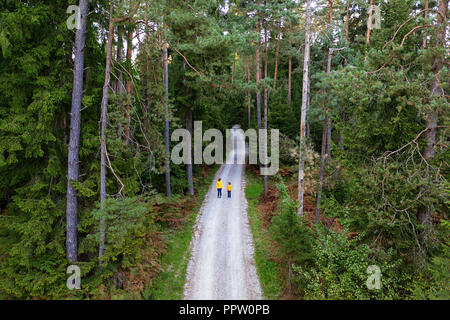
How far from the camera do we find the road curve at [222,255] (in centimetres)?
919

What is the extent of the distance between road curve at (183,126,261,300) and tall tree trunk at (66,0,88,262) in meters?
4.27

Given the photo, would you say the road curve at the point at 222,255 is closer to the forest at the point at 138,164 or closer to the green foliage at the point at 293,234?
the forest at the point at 138,164

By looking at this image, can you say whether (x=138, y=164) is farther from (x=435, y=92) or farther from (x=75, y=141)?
(x=435, y=92)

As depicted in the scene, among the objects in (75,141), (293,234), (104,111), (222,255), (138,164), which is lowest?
(222,255)

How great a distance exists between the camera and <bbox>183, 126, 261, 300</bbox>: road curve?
9.19 m

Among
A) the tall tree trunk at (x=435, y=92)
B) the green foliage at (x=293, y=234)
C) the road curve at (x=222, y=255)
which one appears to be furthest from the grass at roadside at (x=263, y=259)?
the tall tree trunk at (x=435, y=92)

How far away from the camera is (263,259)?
36.5ft

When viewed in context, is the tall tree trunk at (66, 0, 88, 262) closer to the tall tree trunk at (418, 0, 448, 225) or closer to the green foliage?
the green foliage

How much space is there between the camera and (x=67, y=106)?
28.8 ft

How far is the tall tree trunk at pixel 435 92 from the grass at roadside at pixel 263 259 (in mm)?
5349

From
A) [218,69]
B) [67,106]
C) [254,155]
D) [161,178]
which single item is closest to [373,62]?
[218,69]

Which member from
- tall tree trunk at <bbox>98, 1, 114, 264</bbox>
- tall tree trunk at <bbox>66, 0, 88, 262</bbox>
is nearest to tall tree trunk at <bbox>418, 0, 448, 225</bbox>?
tall tree trunk at <bbox>98, 1, 114, 264</bbox>

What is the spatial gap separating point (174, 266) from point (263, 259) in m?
3.79

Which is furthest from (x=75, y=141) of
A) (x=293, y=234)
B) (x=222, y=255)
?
(x=293, y=234)
